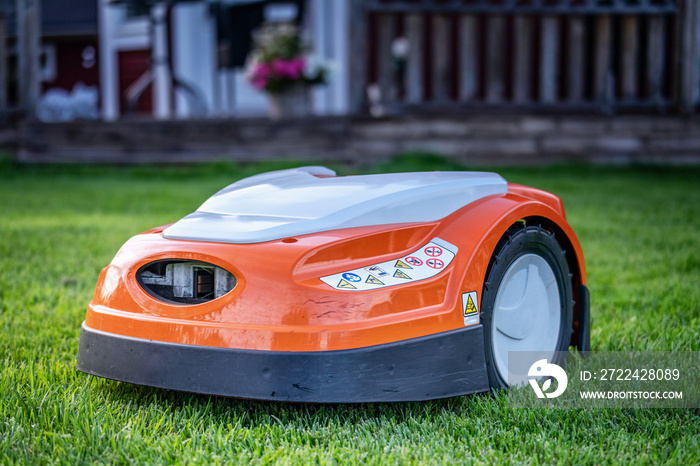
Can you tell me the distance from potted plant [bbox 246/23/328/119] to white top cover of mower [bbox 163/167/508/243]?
6170 mm

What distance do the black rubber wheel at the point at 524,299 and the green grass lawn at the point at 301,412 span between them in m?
0.18

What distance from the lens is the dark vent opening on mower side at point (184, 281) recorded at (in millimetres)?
1729

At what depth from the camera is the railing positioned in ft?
23.6

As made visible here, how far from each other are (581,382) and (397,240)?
0.70m

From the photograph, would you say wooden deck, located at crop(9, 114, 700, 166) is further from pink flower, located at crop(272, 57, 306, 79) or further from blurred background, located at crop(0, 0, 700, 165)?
pink flower, located at crop(272, 57, 306, 79)

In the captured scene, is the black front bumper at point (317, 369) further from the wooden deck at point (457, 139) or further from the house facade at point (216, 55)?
the house facade at point (216, 55)

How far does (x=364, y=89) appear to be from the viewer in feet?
24.3

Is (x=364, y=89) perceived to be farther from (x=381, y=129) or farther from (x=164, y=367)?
(x=164, y=367)

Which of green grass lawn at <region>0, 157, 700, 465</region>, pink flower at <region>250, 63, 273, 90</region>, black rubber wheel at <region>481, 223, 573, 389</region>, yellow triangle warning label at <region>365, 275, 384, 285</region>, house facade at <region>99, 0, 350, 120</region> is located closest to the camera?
green grass lawn at <region>0, 157, 700, 465</region>

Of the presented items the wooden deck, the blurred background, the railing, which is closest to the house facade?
the blurred background

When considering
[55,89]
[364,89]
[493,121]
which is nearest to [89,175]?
[364,89]

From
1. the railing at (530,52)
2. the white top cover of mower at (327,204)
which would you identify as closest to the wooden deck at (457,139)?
the railing at (530,52)

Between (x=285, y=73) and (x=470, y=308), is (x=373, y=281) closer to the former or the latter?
Answer: (x=470, y=308)

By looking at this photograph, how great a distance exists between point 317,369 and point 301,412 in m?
0.25
